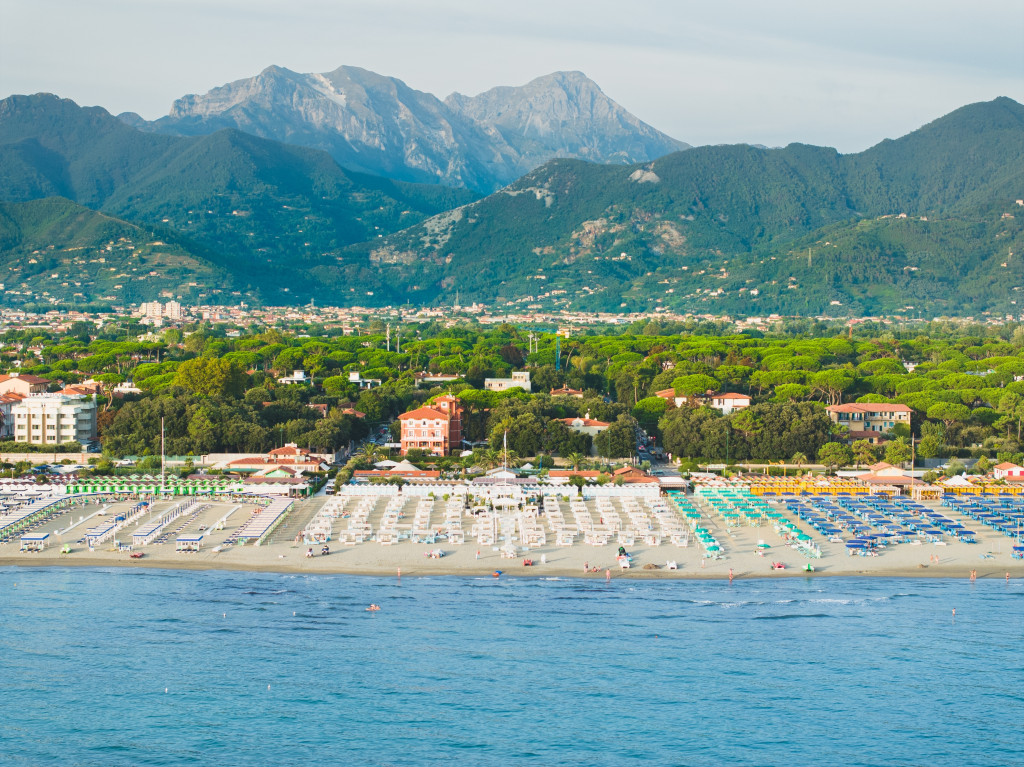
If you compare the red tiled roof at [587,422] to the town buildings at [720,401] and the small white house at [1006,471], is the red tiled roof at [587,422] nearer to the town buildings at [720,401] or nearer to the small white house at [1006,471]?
the town buildings at [720,401]

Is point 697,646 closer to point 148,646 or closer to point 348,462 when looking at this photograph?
point 148,646

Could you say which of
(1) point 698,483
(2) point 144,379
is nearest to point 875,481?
(1) point 698,483

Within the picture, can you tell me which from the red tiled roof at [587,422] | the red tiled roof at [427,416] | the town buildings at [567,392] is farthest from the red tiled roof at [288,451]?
the town buildings at [567,392]

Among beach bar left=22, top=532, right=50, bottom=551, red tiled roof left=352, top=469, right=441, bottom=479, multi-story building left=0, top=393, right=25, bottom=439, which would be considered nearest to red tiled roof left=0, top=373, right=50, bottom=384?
multi-story building left=0, top=393, right=25, bottom=439

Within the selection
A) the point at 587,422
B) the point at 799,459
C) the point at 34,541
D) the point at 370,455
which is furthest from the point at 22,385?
the point at 799,459

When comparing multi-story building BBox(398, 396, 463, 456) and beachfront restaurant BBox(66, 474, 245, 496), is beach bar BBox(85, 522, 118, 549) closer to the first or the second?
beachfront restaurant BBox(66, 474, 245, 496)

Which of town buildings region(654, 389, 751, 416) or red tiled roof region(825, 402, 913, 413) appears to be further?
town buildings region(654, 389, 751, 416)

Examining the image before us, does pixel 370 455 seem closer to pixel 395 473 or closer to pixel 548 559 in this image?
pixel 395 473
